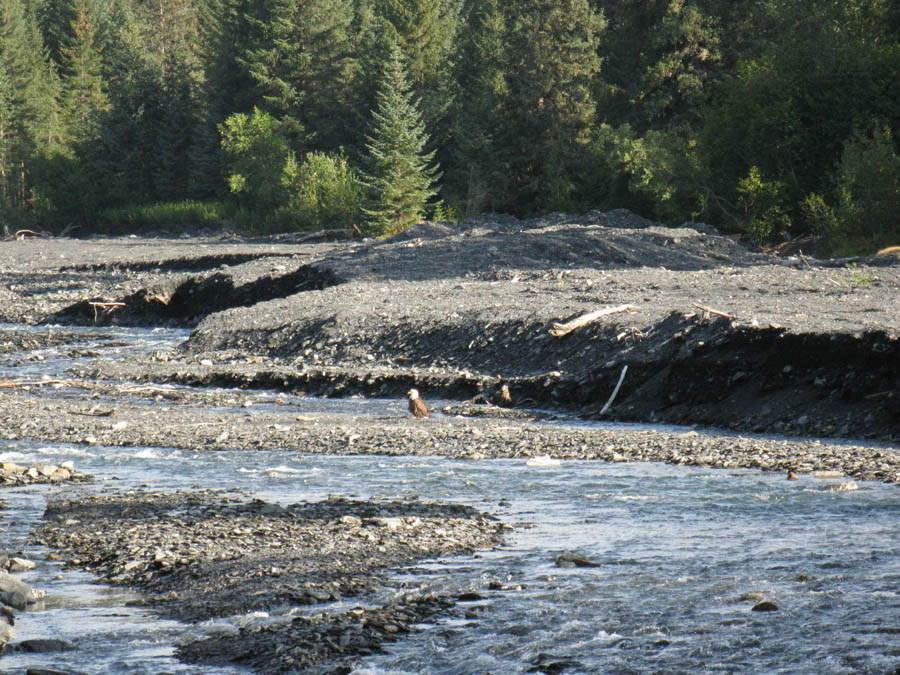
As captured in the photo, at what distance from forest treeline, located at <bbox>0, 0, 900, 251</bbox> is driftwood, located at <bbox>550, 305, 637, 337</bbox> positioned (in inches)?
557

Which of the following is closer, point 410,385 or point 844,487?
point 844,487

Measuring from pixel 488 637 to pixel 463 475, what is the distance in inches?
180

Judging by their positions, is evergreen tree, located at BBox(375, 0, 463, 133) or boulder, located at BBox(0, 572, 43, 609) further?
evergreen tree, located at BBox(375, 0, 463, 133)

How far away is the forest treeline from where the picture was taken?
32.8 meters

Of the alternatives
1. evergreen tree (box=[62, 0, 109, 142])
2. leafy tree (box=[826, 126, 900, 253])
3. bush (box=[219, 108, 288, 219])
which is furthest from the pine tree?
evergreen tree (box=[62, 0, 109, 142])

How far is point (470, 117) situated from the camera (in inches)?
1999

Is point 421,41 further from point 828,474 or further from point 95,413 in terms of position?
point 828,474

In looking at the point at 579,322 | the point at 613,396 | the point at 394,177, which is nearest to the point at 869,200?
the point at 579,322

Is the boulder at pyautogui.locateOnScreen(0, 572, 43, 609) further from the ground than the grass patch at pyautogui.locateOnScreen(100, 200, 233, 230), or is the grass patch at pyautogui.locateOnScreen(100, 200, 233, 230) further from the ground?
the grass patch at pyautogui.locateOnScreen(100, 200, 233, 230)

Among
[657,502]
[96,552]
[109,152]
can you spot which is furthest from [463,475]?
[109,152]

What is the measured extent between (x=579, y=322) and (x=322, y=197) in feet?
113

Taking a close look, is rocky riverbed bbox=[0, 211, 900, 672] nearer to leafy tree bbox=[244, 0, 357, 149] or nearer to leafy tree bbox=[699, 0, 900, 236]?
leafy tree bbox=[699, 0, 900, 236]

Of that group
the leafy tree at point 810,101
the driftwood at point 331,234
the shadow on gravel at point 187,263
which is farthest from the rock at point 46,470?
the driftwood at point 331,234

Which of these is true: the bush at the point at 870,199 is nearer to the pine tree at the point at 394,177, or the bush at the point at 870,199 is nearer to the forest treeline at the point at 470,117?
the forest treeline at the point at 470,117
